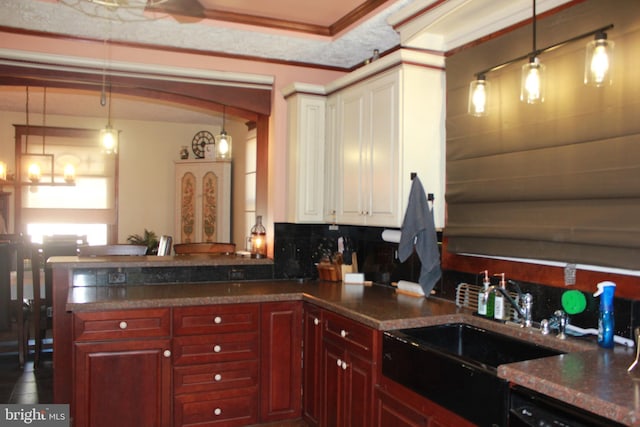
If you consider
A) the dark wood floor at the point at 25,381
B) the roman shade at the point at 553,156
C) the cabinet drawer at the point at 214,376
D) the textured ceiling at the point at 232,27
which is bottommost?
the dark wood floor at the point at 25,381

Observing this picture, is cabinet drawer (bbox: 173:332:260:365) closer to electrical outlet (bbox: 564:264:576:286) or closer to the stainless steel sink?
the stainless steel sink

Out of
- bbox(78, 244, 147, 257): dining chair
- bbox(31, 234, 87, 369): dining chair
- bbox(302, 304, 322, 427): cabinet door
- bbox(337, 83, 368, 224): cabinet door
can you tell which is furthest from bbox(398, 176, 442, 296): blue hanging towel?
bbox(31, 234, 87, 369): dining chair

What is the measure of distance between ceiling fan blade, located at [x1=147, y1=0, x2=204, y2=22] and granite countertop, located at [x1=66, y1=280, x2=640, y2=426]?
1663 mm

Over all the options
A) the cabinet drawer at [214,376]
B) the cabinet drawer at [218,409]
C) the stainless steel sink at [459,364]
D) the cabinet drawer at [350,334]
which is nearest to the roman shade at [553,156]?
the stainless steel sink at [459,364]

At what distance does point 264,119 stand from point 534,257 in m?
2.41

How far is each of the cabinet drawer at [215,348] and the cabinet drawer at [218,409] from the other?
210mm

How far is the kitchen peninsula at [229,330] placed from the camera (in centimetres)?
278

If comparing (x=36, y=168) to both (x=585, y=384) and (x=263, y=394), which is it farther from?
(x=585, y=384)

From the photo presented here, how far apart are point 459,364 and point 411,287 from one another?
4.22 feet

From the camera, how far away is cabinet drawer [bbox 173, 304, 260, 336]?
123 inches

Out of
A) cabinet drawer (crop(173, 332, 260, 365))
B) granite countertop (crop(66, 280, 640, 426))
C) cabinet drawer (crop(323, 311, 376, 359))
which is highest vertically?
granite countertop (crop(66, 280, 640, 426))

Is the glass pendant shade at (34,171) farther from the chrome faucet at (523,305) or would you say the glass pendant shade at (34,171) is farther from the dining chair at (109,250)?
the chrome faucet at (523,305)

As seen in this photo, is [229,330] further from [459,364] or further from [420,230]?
[459,364]

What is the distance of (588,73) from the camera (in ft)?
5.63
